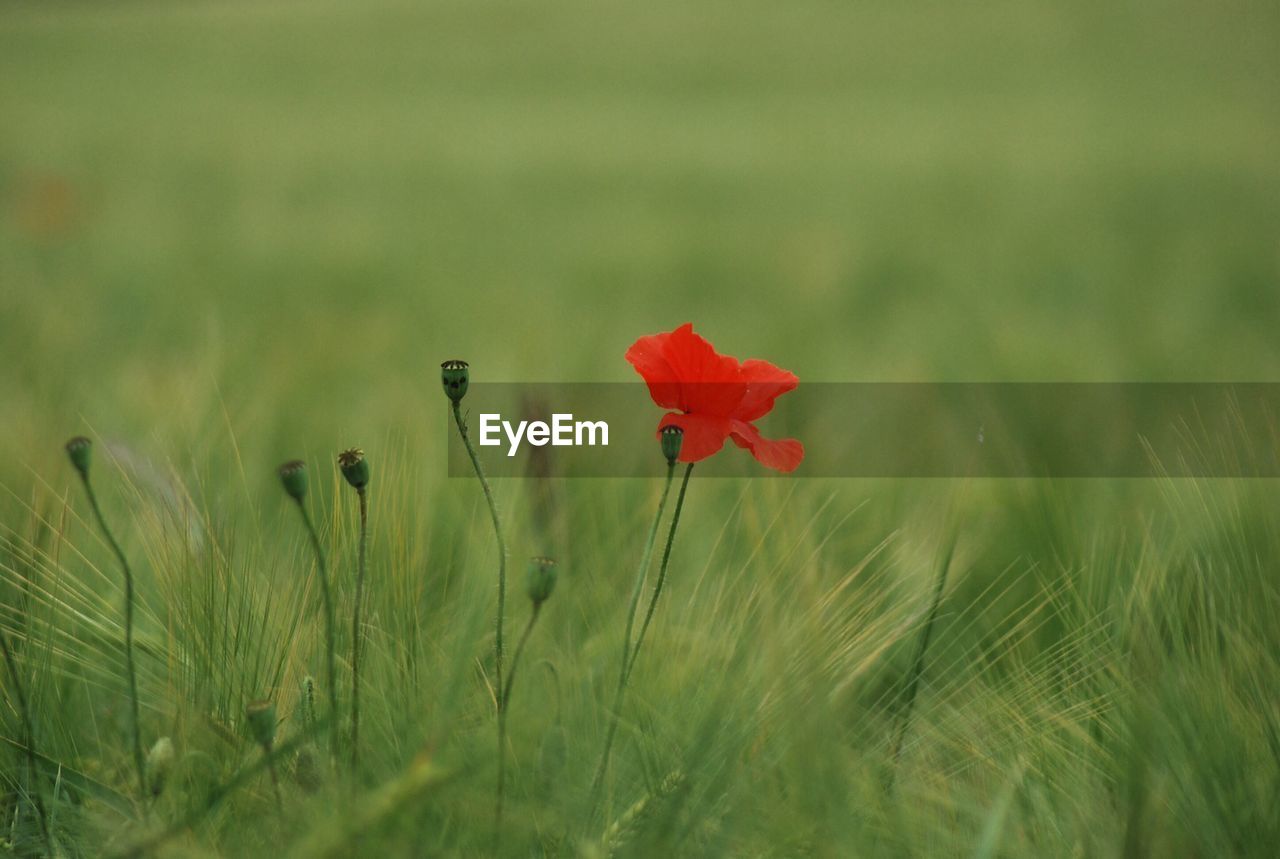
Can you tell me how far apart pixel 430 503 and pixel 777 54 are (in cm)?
325

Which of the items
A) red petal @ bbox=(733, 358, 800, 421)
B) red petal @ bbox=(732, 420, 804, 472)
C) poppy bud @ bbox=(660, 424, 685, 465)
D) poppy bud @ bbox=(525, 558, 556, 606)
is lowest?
poppy bud @ bbox=(525, 558, 556, 606)

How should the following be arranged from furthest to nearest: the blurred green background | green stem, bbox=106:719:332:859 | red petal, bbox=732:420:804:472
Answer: the blurred green background, red petal, bbox=732:420:804:472, green stem, bbox=106:719:332:859

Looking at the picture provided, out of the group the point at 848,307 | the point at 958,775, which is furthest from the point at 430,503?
the point at 848,307

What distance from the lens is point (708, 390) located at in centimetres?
36

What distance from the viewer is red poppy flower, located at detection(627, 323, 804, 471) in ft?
1.17

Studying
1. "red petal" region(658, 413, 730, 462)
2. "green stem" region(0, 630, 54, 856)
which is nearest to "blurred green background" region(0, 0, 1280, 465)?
"green stem" region(0, 630, 54, 856)

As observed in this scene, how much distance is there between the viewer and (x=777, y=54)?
3.46m

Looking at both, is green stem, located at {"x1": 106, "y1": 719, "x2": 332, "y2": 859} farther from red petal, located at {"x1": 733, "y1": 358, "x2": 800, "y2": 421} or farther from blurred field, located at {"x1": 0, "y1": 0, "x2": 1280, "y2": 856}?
red petal, located at {"x1": 733, "y1": 358, "x2": 800, "y2": 421}

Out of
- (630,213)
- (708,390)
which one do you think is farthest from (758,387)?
(630,213)

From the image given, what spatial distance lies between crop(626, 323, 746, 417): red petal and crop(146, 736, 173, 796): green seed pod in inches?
7.5

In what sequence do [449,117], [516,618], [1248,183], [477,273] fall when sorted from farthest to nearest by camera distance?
1. [449,117]
2. [1248,183]
3. [477,273]
4. [516,618]

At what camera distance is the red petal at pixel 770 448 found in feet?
1.19

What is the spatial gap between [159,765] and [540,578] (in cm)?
13

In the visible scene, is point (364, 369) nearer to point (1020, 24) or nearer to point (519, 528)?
point (519, 528)
